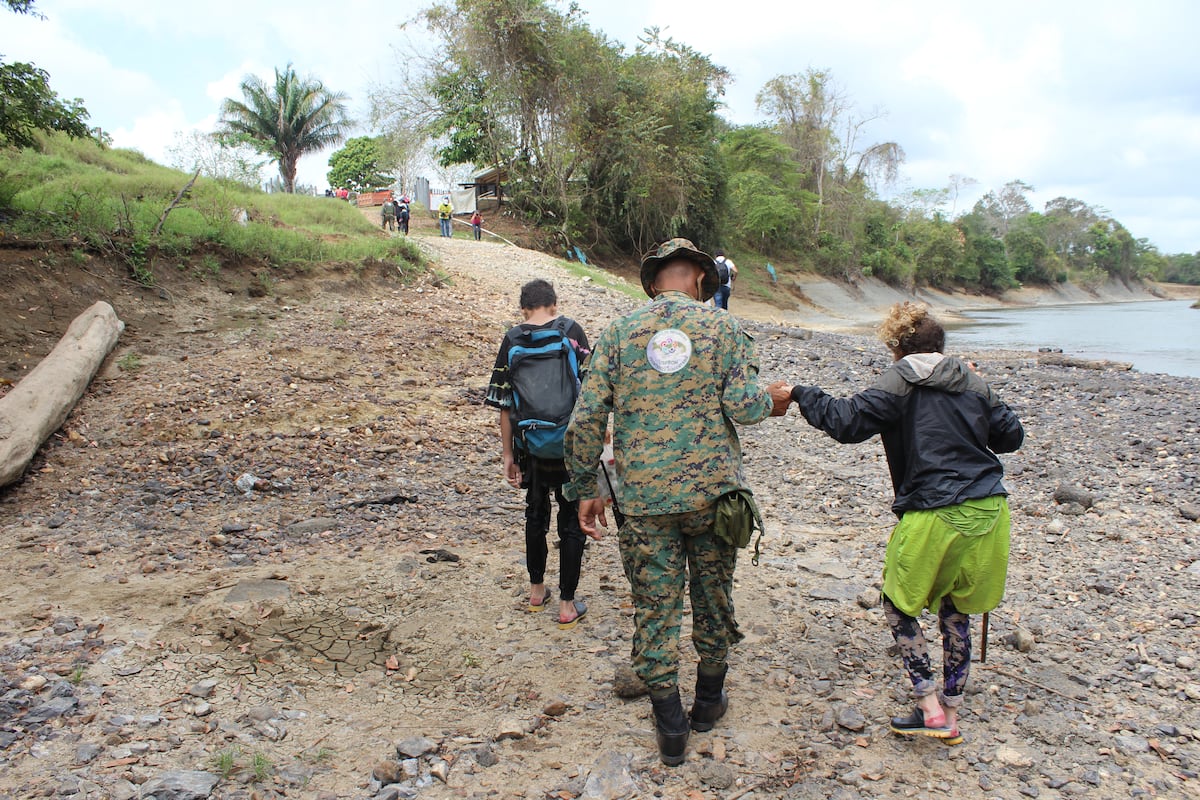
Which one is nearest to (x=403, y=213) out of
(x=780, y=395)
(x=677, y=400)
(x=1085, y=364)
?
(x=1085, y=364)

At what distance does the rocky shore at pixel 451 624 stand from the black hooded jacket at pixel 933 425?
976 millimetres

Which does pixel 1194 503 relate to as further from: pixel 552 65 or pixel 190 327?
pixel 552 65

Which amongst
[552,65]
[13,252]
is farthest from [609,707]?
[552,65]

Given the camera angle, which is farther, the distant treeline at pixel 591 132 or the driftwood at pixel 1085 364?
the distant treeline at pixel 591 132

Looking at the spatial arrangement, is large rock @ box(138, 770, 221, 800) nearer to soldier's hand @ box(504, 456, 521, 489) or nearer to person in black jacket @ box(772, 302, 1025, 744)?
soldier's hand @ box(504, 456, 521, 489)

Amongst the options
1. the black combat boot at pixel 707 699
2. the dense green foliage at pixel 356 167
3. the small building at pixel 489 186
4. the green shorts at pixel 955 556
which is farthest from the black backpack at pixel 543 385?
the dense green foliage at pixel 356 167

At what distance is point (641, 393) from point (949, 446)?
3.55ft

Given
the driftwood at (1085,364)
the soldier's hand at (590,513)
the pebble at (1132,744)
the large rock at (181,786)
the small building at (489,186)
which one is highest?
Answer: the small building at (489,186)

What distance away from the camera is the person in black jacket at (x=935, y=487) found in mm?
2613

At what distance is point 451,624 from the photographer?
3770 millimetres

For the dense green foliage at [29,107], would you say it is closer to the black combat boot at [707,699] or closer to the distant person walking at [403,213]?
the black combat boot at [707,699]

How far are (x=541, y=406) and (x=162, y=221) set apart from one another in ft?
27.5

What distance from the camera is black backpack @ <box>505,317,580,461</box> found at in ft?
11.3

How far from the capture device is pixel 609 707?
3.09 m
